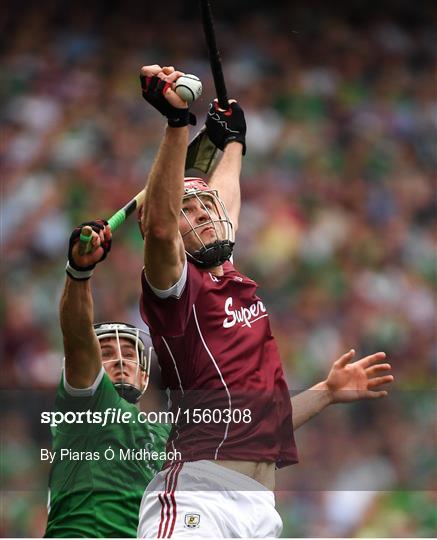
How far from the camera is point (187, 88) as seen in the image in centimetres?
295

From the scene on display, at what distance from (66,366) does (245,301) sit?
0.62m

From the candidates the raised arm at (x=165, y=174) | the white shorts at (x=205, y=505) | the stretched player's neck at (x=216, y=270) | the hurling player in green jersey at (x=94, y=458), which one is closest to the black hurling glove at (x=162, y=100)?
the raised arm at (x=165, y=174)

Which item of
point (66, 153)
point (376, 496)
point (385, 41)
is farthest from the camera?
point (385, 41)

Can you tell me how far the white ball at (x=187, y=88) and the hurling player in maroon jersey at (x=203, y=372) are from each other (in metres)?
0.02

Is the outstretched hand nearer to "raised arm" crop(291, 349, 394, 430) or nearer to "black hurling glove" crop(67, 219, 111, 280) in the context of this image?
"raised arm" crop(291, 349, 394, 430)

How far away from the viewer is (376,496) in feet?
19.3

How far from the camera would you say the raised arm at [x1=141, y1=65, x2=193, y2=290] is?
2955mm

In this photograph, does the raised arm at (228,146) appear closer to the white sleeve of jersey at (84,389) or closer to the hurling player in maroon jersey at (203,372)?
the hurling player in maroon jersey at (203,372)

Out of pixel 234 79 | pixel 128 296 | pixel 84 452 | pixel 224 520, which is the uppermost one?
pixel 234 79

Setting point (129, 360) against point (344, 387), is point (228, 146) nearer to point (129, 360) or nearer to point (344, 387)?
point (129, 360)

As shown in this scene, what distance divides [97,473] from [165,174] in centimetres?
117

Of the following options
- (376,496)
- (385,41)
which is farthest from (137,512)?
(385,41)

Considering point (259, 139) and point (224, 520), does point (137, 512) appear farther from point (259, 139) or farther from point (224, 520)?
point (259, 139)

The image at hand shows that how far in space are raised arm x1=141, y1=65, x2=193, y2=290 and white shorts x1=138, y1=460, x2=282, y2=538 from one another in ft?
1.95
